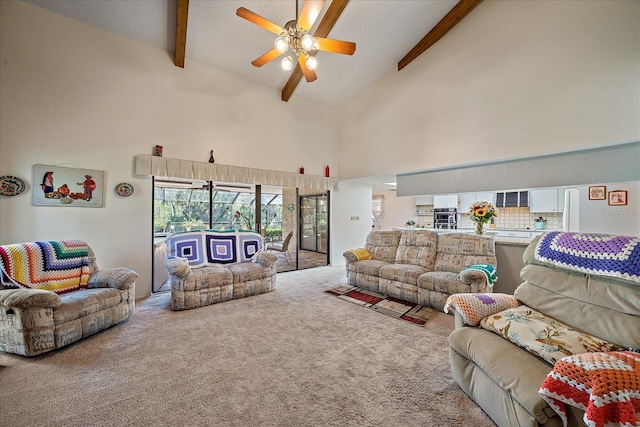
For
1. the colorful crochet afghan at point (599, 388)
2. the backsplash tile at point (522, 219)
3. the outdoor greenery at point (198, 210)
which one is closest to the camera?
the colorful crochet afghan at point (599, 388)

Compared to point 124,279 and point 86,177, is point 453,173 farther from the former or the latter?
point 86,177

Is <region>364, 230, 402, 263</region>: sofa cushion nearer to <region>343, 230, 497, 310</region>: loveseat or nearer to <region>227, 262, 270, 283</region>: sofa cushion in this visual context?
<region>343, 230, 497, 310</region>: loveseat

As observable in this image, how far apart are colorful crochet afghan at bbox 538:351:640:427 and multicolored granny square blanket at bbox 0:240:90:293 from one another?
13.2 feet

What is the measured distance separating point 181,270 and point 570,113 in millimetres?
5391

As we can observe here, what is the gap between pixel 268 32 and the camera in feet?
12.9

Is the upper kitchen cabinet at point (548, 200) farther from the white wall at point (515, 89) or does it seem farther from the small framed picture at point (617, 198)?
the white wall at point (515, 89)

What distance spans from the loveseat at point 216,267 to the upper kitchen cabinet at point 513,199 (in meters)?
5.52

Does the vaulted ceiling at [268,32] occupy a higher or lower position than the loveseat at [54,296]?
higher

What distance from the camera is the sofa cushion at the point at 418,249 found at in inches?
154

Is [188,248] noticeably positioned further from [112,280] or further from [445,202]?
[445,202]

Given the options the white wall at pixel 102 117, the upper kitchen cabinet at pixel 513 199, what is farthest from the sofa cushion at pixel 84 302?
the upper kitchen cabinet at pixel 513 199

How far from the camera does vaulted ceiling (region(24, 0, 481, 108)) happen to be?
3.39 meters

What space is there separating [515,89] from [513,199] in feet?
10.2

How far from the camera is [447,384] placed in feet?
6.18
